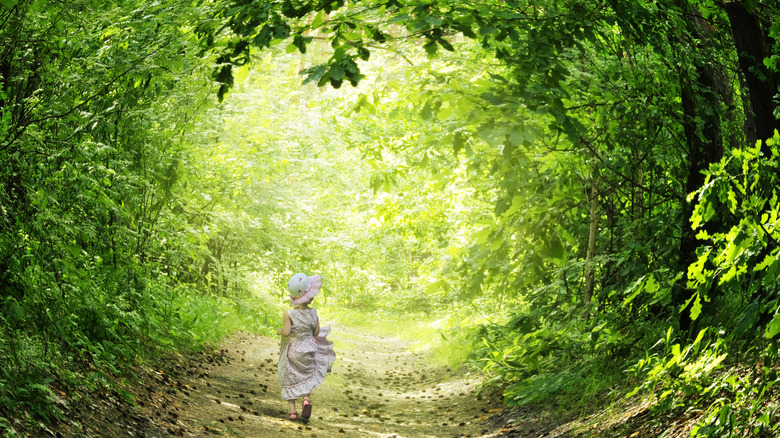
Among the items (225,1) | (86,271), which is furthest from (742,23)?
(86,271)

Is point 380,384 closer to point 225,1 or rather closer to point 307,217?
point 307,217

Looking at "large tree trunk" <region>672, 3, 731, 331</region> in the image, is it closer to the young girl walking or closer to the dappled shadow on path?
the dappled shadow on path

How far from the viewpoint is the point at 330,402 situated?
902cm

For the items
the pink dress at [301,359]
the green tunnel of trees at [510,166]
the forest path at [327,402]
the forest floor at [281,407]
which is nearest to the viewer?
the green tunnel of trees at [510,166]

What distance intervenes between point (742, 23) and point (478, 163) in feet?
9.10

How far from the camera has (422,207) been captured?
1249 cm

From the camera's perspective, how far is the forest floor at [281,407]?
5504 millimetres

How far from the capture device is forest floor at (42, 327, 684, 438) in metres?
5.50

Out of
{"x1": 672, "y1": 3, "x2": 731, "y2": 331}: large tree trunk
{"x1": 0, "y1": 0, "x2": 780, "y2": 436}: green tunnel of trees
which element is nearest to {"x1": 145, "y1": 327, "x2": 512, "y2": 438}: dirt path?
{"x1": 0, "y1": 0, "x2": 780, "y2": 436}: green tunnel of trees

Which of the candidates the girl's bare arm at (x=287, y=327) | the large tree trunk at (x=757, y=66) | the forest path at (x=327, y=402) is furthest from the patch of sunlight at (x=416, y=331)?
the large tree trunk at (x=757, y=66)

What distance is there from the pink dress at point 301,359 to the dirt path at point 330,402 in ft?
1.26

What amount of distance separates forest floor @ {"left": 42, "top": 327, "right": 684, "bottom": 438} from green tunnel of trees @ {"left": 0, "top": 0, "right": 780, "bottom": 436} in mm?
343

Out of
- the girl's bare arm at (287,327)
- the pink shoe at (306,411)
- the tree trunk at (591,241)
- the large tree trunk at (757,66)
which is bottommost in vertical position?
the pink shoe at (306,411)

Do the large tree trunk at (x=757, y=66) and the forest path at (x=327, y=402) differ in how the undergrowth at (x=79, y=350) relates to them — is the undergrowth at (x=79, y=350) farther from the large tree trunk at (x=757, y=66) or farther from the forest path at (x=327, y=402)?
the large tree trunk at (x=757, y=66)
